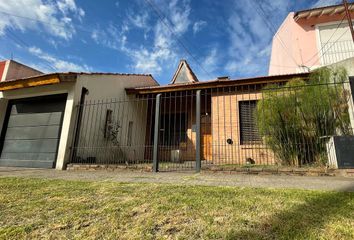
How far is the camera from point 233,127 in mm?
8555

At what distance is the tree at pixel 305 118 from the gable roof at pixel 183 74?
885 cm

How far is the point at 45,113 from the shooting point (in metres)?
7.78

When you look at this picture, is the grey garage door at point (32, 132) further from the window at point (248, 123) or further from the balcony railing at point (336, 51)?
the balcony railing at point (336, 51)

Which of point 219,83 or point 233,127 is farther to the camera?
point 219,83

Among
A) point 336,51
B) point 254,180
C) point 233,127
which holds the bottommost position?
point 254,180

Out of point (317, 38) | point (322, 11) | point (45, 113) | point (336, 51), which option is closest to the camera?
point (45, 113)

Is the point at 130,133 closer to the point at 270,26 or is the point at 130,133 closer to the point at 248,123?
the point at 248,123

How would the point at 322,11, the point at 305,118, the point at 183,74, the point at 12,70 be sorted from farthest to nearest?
1. the point at 183,74
2. the point at 322,11
3. the point at 12,70
4. the point at 305,118

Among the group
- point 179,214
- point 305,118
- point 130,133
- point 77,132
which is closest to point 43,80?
point 77,132

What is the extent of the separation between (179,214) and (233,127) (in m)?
6.90

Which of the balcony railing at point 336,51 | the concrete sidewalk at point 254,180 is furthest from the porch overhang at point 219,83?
the concrete sidewalk at point 254,180

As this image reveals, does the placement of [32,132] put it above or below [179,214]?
above

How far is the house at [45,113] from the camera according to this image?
6852mm

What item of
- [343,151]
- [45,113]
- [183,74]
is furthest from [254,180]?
[183,74]
